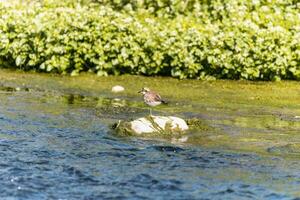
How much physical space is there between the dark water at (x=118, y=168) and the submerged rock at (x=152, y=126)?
21 cm

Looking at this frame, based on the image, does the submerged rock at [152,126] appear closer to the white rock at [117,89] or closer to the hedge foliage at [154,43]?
the white rock at [117,89]

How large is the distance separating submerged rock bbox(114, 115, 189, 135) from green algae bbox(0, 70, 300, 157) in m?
0.17

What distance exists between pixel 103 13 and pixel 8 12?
2.20m

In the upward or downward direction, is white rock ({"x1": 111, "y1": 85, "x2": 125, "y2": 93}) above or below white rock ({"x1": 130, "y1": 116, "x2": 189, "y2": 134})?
above

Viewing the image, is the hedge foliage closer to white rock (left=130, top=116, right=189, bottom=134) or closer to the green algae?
the green algae

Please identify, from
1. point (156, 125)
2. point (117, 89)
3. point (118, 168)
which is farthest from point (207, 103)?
point (118, 168)

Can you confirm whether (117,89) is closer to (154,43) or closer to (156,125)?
(154,43)

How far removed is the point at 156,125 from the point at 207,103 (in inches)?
98.5

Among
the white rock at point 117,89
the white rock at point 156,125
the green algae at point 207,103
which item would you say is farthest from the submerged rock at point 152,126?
the white rock at point 117,89

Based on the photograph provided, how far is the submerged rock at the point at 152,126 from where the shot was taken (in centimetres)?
887

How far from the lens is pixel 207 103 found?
444 inches

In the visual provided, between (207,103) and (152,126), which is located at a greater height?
(207,103)

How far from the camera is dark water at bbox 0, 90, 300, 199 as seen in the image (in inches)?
255

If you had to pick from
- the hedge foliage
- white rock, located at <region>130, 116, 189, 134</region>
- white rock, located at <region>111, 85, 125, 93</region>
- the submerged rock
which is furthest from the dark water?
the hedge foliage
